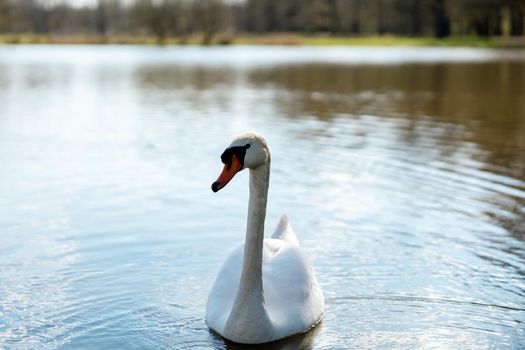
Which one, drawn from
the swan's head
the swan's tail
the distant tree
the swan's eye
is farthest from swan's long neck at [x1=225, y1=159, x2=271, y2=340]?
the distant tree

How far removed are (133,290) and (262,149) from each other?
7.56 ft

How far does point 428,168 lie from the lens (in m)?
13.4

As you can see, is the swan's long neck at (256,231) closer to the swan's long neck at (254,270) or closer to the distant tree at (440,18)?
the swan's long neck at (254,270)

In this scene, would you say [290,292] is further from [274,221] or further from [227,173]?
[274,221]

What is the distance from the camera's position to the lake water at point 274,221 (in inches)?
262

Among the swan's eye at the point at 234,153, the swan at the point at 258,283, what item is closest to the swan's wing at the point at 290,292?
the swan at the point at 258,283

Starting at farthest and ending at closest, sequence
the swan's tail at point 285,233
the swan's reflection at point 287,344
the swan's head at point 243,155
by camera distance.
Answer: the swan's tail at point 285,233, the swan's reflection at point 287,344, the swan's head at point 243,155

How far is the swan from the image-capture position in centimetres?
582

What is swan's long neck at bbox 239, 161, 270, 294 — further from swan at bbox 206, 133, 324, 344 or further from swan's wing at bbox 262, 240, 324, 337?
swan's wing at bbox 262, 240, 324, 337

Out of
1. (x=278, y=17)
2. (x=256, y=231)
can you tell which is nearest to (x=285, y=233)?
(x=256, y=231)

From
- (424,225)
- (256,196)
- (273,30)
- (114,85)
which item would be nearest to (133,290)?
(256,196)

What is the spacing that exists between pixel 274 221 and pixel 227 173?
4435 millimetres

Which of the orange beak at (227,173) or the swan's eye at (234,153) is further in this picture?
the swan's eye at (234,153)

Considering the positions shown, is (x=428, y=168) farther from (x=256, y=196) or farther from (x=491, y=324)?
(x=256, y=196)
